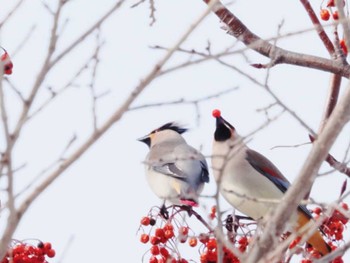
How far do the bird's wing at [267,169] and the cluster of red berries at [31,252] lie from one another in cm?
187

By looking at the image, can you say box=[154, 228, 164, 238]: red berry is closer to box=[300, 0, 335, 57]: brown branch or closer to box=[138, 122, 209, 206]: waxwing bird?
box=[138, 122, 209, 206]: waxwing bird

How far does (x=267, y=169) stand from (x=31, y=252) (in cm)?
208

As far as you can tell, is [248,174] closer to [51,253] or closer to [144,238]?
[144,238]

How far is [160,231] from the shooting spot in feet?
14.9

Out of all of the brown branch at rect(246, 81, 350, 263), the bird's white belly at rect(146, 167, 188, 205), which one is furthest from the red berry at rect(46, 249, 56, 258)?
the brown branch at rect(246, 81, 350, 263)

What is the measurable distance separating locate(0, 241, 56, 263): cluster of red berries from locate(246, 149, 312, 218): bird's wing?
1872mm

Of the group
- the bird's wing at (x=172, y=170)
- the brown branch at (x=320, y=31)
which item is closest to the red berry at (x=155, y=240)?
the brown branch at (x=320, y=31)

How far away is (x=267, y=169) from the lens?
6066mm

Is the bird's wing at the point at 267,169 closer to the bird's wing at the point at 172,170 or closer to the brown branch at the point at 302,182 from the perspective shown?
the bird's wing at the point at 172,170

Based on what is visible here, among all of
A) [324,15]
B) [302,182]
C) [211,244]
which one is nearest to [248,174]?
[324,15]

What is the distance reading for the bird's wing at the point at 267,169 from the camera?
19.6ft

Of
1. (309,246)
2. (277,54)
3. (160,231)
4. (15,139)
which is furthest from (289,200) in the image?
(309,246)

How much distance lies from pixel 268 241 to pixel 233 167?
9.91 ft

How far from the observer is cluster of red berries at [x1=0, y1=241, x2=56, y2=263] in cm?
429
